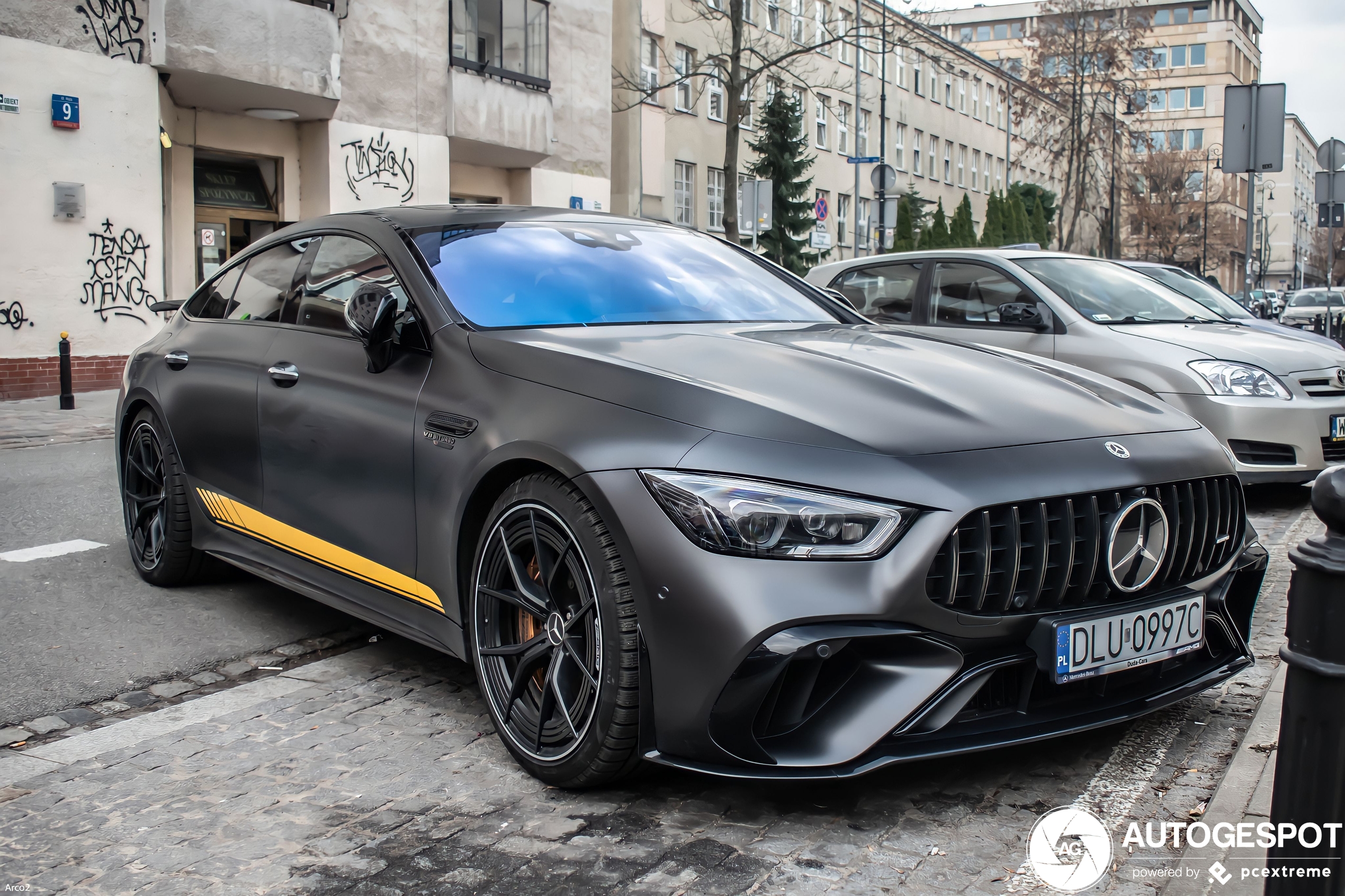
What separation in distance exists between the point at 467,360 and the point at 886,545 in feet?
4.67

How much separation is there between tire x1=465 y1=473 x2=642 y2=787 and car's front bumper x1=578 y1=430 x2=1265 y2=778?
7cm

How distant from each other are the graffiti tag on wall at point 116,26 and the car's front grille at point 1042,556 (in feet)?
52.6

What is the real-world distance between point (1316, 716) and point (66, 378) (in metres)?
14.3

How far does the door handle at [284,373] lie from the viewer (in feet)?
14.1

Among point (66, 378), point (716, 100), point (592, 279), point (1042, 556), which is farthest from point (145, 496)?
point (716, 100)

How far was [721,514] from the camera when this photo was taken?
9.12 ft

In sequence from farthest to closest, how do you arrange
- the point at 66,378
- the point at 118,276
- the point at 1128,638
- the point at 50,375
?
the point at 118,276, the point at 50,375, the point at 66,378, the point at 1128,638

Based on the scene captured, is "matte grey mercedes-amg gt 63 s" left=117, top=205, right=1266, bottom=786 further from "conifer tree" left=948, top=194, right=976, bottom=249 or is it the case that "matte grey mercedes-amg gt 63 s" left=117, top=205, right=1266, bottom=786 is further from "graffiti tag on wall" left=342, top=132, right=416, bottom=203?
"conifer tree" left=948, top=194, right=976, bottom=249

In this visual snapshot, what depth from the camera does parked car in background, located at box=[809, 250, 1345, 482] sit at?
7250mm

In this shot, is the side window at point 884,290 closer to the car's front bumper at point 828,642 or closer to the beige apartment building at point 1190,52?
the car's front bumper at point 828,642

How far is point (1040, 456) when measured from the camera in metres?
2.99

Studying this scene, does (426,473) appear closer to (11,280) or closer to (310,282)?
(310,282)

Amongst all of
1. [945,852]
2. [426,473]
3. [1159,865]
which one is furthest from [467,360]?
[1159,865]

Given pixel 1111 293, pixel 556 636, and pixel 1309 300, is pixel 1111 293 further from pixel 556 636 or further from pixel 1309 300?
pixel 1309 300
